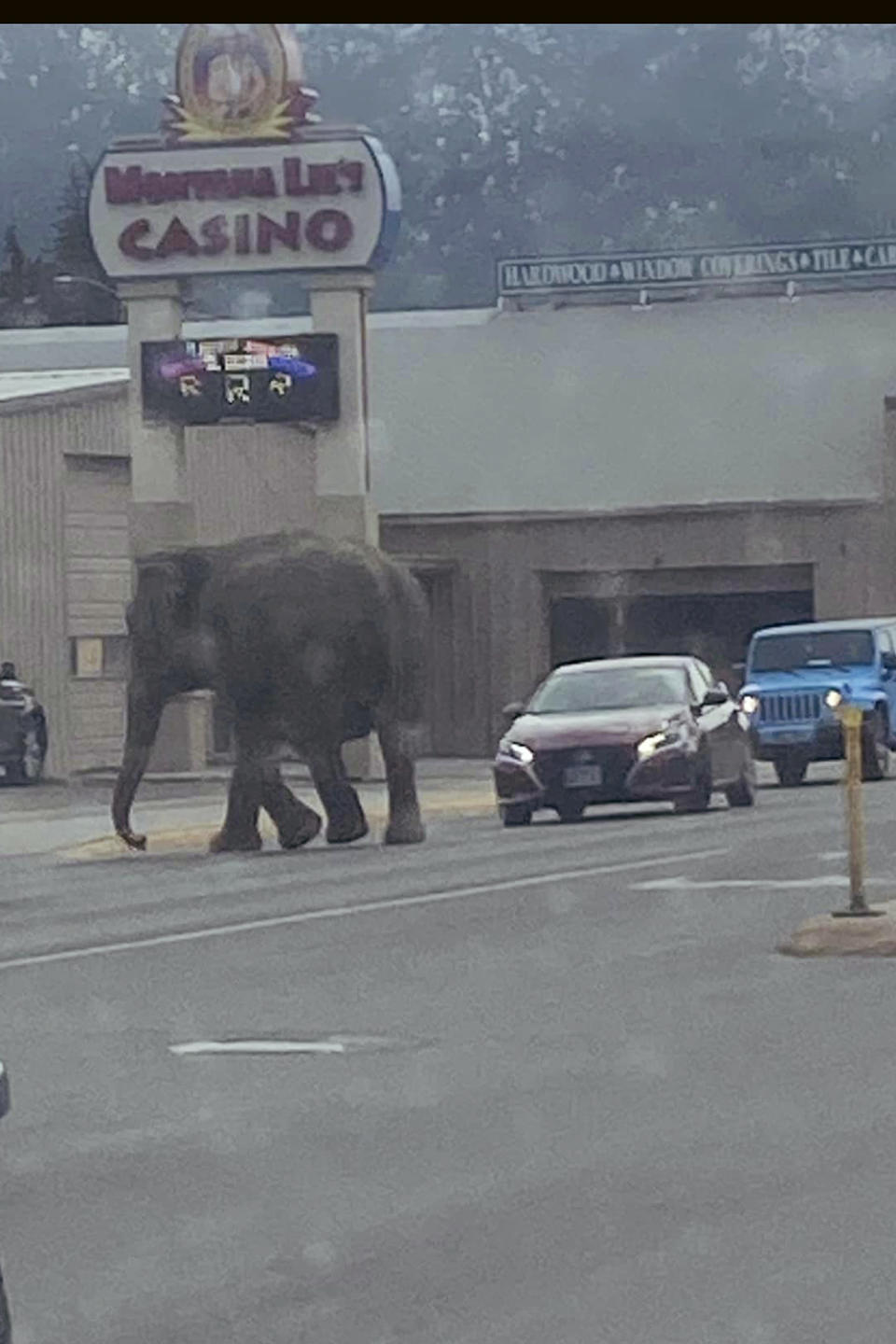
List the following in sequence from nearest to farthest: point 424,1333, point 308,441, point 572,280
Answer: point 424,1333 < point 308,441 < point 572,280

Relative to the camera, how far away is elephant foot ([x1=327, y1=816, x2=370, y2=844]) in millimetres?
26719

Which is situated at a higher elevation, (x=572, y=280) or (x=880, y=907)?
(x=572, y=280)

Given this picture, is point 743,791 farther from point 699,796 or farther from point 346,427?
point 346,427

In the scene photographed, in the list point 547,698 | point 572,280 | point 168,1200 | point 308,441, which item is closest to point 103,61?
point 547,698

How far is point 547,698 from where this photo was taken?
Answer: 2934cm

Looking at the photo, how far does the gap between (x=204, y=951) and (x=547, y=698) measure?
12.4m

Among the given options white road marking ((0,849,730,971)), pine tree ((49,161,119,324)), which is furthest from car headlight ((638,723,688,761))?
pine tree ((49,161,119,324))

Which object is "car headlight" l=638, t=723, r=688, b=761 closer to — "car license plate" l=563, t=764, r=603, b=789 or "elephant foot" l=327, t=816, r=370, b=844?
"car license plate" l=563, t=764, r=603, b=789

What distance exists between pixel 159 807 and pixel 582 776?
7.40 metres

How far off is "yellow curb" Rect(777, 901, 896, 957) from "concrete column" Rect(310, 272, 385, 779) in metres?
20.5

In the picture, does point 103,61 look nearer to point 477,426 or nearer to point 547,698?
point 547,698

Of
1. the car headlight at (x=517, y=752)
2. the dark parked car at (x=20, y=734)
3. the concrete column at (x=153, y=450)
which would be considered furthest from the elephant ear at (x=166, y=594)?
the dark parked car at (x=20, y=734)

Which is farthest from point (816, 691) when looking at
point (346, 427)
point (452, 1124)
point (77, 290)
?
point (77, 290)

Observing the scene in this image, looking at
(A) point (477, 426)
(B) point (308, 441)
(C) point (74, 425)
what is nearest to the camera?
(C) point (74, 425)
